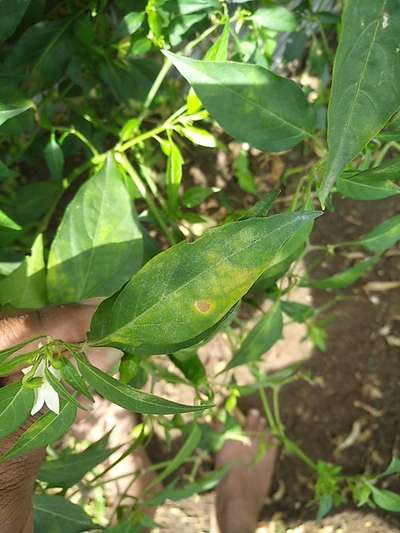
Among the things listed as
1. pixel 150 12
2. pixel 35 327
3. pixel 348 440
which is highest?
pixel 150 12

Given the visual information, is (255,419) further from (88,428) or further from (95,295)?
(95,295)

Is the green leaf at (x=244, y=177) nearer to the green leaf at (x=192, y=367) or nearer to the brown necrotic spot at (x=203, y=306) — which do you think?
the green leaf at (x=192, y=367)

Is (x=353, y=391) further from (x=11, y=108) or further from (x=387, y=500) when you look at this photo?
(x=11, y=108)

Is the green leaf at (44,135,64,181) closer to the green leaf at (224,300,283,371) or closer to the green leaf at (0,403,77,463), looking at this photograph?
the green leaf at (224,300,283,371)

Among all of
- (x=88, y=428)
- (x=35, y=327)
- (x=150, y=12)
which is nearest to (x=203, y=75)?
(x=150, y=12)

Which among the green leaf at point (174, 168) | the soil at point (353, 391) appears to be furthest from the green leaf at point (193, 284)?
the soil at point (353, 391)

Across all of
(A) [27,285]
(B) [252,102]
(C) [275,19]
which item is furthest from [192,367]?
(C) [275,19]
